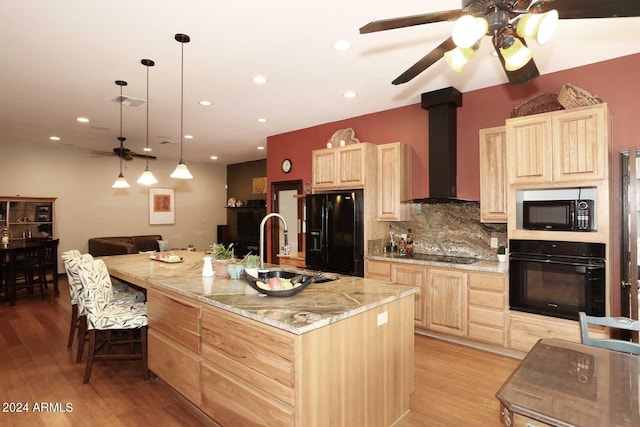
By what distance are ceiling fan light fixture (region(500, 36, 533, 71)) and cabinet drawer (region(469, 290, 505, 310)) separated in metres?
2.38

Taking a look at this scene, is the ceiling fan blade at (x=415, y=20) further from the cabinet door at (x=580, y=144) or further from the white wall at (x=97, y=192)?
the white wall at (x=97, y=192)

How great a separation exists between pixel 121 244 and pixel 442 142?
6421 mm

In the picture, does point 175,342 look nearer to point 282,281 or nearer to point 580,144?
point 282,281

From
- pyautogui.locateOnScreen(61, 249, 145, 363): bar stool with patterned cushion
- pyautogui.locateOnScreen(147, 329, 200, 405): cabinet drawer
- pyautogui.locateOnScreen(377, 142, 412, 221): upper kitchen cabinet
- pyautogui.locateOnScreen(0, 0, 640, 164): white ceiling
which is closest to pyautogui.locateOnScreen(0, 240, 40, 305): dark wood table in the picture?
pyautogui.locateOnScreen(0, 0, 640, 164): white ceiling

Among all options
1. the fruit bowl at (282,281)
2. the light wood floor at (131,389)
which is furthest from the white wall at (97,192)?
the fruit bowl at (282,281)

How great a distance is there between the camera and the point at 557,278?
3164mm

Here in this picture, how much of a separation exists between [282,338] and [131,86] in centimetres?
356

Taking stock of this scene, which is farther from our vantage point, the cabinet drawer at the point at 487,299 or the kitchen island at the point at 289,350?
the cabinet drawer at the point at 487,299

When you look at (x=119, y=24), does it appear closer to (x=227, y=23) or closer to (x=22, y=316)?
(x=227, y=23)

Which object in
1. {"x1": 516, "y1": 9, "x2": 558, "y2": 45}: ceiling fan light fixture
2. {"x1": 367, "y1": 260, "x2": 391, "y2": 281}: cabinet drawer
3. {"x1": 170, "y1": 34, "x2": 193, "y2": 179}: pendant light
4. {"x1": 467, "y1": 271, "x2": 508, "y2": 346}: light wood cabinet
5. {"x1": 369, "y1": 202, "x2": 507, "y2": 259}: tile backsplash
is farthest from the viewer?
{"x1": 367, "y1": 260, "x2": 391, "y2": 281}: cabinet drawer

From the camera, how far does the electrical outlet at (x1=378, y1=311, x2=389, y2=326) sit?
213cm

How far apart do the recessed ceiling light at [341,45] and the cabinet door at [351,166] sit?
5.12ft

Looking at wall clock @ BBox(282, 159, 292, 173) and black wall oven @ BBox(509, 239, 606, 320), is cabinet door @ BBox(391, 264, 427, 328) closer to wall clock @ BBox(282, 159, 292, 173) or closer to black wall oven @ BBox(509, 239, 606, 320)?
black wall oven @ BBox(509, 239, 606, 320)

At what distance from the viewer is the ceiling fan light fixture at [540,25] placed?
1.45 metres
